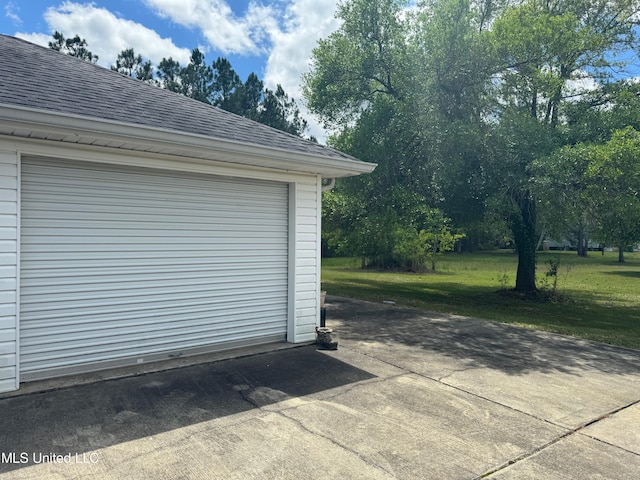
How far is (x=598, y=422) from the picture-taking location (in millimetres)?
3566

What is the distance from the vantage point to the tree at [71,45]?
18.1 m

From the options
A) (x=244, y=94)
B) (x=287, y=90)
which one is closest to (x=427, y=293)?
(x=244, y=94)

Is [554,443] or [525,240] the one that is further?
[525,240]

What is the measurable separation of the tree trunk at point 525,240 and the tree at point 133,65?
18846mm

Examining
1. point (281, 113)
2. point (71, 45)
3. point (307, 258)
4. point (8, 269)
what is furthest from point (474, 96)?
point (71, 45)

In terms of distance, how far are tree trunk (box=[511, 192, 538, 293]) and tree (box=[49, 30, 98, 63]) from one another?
1941 centimetres

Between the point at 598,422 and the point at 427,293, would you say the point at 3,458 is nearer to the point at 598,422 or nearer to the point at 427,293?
the point at 598,422

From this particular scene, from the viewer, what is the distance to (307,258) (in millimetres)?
5844

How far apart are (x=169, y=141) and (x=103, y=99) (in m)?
1.08

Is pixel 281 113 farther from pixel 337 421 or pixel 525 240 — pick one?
pixel 337 421

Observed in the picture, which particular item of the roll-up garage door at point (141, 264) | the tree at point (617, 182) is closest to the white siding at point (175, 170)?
the roll-up garage door at point (141, 264)

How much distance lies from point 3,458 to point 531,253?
12507 millimetres

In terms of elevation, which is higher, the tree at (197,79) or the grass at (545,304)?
the tree at (197,79)

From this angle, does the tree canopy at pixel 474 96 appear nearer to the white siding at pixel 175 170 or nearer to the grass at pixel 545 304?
the grass at pixel 545 304
